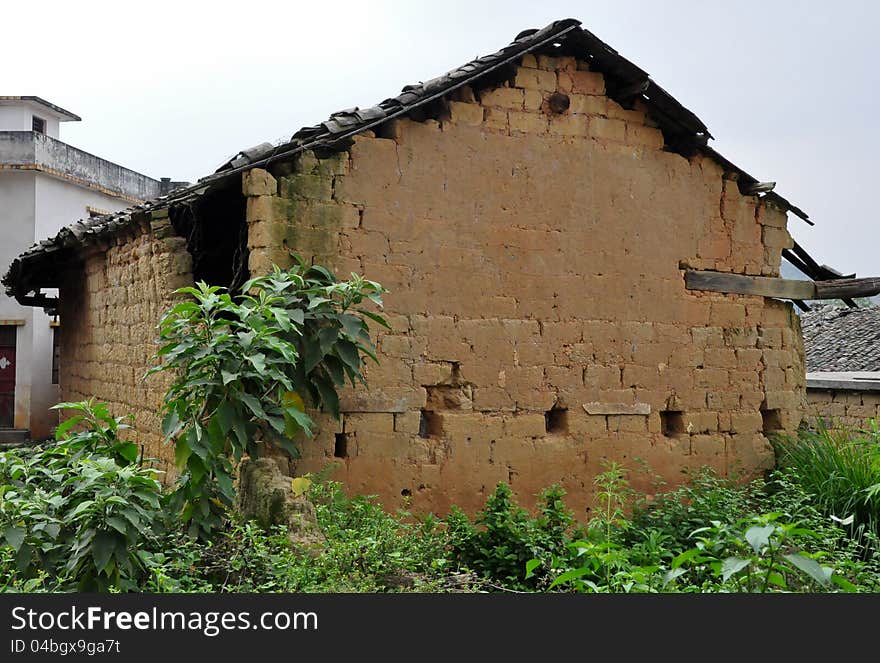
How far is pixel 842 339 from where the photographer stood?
2000 centimetres

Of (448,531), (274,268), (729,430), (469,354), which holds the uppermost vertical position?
(274,268)

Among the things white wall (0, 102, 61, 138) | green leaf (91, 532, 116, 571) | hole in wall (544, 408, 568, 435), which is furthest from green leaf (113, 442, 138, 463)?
white wall (0, 102, 61, 138)

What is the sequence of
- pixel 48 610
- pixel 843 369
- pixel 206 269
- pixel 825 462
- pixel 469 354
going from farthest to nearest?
pixel 843 369, pixel 206 269, pixel 825 462, pixel 469 354, pixel 48 610

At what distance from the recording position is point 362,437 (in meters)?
7.07

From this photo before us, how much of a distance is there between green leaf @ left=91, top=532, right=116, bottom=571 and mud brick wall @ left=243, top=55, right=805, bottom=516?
2016 mm

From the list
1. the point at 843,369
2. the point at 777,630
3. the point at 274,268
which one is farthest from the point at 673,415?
the point at 843,369

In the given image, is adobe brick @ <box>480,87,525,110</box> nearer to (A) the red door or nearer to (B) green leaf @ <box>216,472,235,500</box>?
(B) green leaf @ <box>216,472,235,500</box>

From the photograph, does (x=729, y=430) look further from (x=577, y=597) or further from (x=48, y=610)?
(x=48, y=610)

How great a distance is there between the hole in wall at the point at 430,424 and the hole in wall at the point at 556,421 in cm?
108

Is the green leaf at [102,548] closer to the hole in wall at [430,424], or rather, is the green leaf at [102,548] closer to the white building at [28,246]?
the hole in wall at [430,424]

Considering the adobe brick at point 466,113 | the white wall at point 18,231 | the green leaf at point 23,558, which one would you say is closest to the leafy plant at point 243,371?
the green leaf at point 23,558

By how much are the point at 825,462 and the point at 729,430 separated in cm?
89

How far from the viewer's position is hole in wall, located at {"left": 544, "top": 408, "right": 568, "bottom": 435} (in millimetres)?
7965

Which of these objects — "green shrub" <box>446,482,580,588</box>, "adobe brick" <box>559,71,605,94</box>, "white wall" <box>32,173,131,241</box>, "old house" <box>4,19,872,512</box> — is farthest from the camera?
"white wall" <box>32,173,131,241</box>
